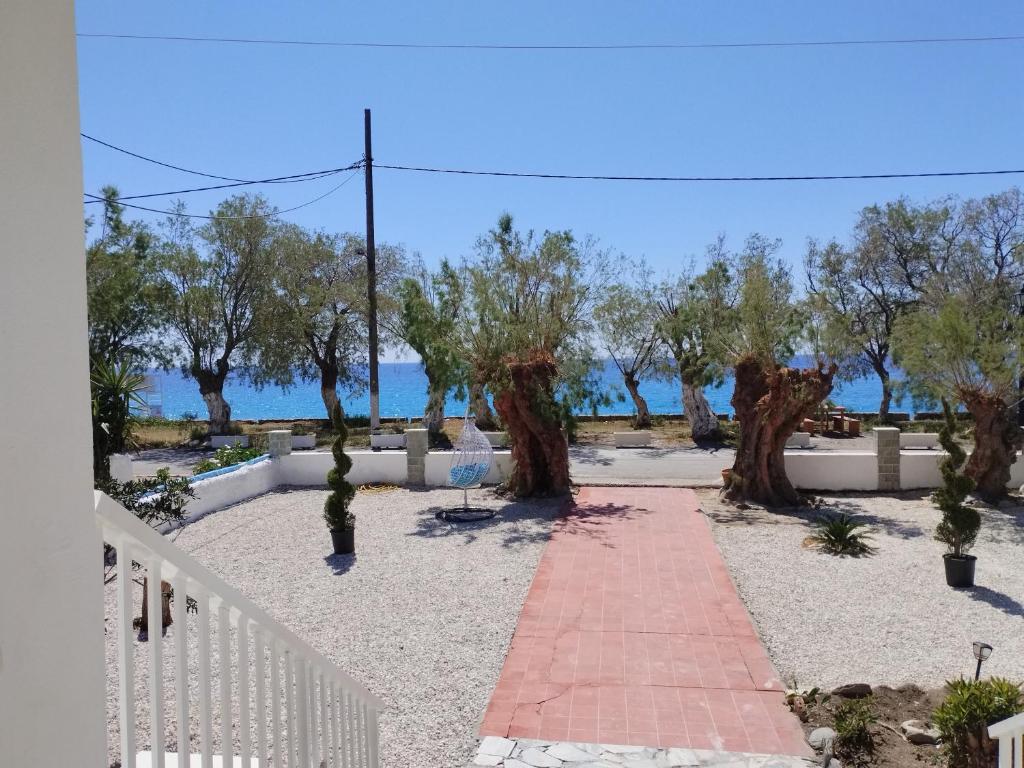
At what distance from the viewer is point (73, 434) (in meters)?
1.35

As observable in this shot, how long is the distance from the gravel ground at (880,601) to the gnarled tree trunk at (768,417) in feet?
4.26

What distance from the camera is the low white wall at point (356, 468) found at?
54.7ft

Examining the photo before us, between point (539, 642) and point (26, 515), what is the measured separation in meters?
6.78

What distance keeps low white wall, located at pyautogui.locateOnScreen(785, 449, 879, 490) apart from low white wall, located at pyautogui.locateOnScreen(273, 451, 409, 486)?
8180 mm

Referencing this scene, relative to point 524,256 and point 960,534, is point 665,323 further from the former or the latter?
point 960,534

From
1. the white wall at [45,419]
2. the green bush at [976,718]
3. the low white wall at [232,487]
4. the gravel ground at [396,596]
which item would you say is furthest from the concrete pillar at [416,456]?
the white wall at [45,419]

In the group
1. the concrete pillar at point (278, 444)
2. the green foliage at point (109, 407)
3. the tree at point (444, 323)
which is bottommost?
the concrete pillar at point (278, 444)

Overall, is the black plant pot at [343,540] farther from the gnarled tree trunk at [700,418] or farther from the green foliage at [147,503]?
the gnarled tree trunk at [700,418]

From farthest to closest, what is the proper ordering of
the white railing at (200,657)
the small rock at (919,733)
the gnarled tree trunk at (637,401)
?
the gnarled tree trunk at (637,401), the small rock at (919,733), the white railing at (200,657)

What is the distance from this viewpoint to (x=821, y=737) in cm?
500

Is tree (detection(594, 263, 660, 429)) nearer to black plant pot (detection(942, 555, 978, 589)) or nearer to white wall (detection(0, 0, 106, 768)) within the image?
black plant pot (detection(942, 555, 978, 589))

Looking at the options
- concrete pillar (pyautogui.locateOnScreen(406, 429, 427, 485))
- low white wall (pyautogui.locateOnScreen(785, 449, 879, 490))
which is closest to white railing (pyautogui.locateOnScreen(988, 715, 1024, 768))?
low white wall (pyautogui.locateOnScreen(785, 449, 879, 490))

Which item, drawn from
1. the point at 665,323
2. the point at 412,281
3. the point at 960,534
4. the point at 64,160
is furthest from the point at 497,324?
the point at 64,160

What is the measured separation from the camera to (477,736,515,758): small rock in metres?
5.37
